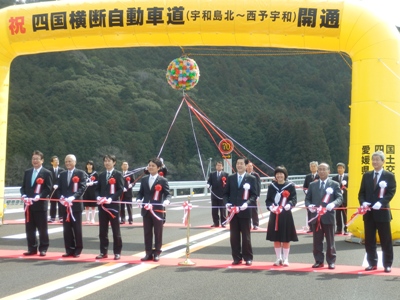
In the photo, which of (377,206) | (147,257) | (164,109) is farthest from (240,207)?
(164,109)

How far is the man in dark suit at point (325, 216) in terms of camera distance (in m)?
9.95

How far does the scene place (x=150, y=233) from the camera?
10.5 meters

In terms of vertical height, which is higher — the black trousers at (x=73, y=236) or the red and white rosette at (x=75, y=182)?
the red and white rosette at (x=75, y=182)

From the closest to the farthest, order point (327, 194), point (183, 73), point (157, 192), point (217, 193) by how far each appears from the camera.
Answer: point (327, 194)
point (157, 192)
point (217, 193)
point (183, 73)

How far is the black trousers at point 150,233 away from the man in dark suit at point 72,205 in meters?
1.23

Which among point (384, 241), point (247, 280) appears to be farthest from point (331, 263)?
point (247, 280)

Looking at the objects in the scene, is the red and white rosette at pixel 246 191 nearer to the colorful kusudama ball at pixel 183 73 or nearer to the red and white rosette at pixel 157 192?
the red and white rosette at pixel 157 192

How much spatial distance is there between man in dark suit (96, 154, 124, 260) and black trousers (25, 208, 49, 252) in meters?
1.02

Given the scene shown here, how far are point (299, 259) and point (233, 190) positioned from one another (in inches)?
72.3

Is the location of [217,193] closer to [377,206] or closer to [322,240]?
[322,240]

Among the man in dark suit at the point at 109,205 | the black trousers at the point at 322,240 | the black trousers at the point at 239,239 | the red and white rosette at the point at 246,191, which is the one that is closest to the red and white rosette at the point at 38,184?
the man in dark suit at the point at 109,205

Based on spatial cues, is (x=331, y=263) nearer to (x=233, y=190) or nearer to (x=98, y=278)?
(x=233, y=190)

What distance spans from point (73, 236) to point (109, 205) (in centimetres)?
88

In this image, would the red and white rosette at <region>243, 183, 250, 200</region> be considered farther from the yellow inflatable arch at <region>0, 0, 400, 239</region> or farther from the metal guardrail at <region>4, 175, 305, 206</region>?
the metal guardrail at <region>4, 175, 305, 206</region>
